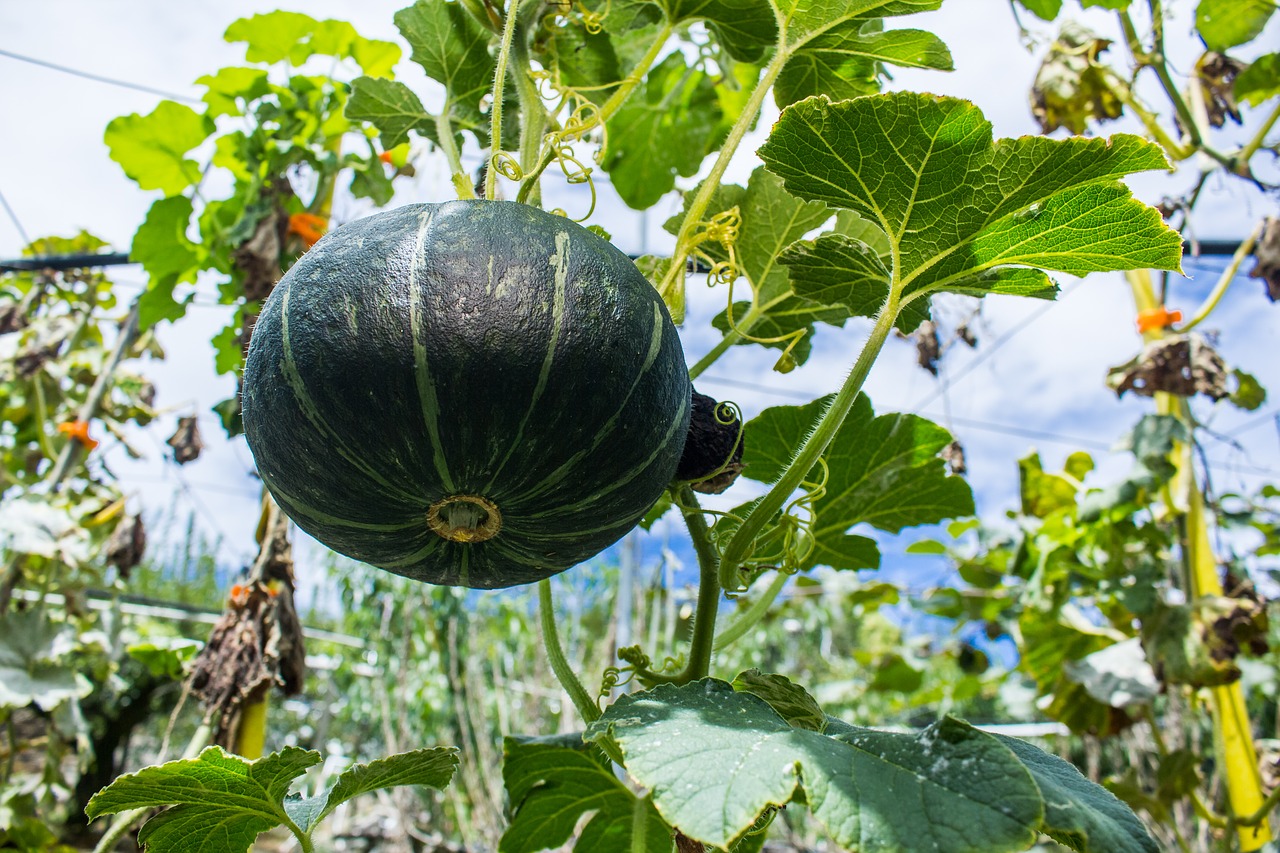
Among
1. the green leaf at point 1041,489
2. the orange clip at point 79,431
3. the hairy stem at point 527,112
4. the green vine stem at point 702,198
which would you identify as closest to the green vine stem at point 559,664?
the green vine stem at point 702,198

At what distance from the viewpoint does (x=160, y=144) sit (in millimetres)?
2121

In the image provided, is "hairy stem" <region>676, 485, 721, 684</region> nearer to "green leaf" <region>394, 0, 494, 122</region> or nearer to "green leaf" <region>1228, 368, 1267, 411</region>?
"green leaf" <region>394, 0, 494, 122</region>

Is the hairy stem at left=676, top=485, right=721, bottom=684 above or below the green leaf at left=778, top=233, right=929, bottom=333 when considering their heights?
below

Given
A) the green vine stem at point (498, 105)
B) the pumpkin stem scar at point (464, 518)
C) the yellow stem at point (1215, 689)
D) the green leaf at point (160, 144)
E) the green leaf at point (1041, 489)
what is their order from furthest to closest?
the green leaf at point (1041, 489) → the yellow stem at point (1215, 689) → the green leaf at point (160, 144) → the green vine stem at point (498, 105) → the pumpkin stem scar at point (464, 518)

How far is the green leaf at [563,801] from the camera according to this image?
1.15 m

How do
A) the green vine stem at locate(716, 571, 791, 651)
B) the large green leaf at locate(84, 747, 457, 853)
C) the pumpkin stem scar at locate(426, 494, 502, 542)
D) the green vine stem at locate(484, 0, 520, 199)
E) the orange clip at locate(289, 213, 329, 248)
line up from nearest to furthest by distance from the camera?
the pumpkin stem scar at locate(426, 494, 502, 542)
the large green leaf at locate(84, 747, 457, 853)
the green vine stem at locate(484, 0, 520, 199)
the green vine stem at locate(716, 571, 791, 651)
the orange clip at locate(289, 213, 329, 248)

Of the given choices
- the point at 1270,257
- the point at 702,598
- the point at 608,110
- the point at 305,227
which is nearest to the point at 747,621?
the point at 702,598

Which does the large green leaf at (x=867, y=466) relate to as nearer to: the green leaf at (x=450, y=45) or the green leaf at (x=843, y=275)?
the green leaf at (x=843, y=275)

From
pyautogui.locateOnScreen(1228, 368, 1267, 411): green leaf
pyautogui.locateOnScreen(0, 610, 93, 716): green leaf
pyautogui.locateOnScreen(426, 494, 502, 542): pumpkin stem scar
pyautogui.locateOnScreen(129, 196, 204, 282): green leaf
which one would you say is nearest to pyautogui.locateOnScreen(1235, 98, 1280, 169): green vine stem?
A: pyautogui.locateOnScreen(1228, 368, 1267, 411): green leaf

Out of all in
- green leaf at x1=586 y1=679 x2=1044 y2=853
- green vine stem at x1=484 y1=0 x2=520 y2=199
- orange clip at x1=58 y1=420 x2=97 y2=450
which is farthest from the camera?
orange clip at x1=58 y1=420 x2=97 y2=450

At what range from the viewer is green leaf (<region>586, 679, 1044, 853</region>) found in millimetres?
645

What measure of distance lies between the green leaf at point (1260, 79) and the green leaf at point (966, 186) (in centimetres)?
200

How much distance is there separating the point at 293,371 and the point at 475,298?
0.17 metres

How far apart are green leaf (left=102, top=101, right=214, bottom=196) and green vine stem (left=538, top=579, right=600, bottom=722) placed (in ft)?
5.35
